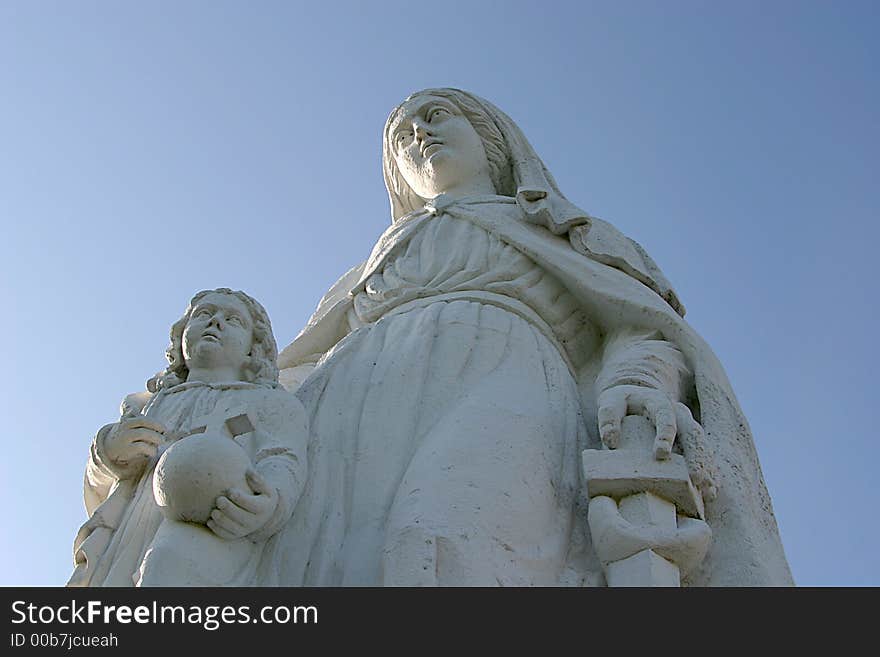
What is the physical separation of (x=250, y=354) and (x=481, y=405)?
119 cm

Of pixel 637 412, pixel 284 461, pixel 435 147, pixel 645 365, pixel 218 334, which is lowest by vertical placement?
pixel 284 461

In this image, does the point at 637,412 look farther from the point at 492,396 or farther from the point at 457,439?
the point at 457,439

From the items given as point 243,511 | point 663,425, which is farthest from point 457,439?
point 243,511

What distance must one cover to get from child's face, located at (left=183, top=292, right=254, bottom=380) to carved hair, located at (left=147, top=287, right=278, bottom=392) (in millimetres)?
29

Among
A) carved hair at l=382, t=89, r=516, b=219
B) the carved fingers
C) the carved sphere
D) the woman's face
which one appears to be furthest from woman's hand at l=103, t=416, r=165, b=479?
carved hair at l=382, t=89, r=516, b=219

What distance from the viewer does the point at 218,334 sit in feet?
23.2

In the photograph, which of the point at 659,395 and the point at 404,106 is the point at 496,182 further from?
the point at 659,395

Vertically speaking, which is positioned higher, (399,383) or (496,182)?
(496,182)

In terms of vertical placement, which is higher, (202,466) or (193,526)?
(202,466)

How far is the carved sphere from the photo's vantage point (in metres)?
5.73

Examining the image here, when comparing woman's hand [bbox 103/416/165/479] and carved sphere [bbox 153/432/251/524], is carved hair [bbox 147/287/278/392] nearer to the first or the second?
woman's hand [bbox 103/416/165/479]

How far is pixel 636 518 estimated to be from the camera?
20.4 feet
